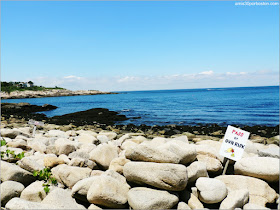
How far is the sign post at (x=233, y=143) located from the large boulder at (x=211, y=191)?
1.14m

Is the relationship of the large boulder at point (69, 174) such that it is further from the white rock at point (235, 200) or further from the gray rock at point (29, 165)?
the white rock at point (235, 200)

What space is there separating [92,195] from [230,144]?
381cm

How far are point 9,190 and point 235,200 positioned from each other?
16.4 ft

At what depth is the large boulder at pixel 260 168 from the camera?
5402 millimetres

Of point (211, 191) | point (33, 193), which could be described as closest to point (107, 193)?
point (33, 193)

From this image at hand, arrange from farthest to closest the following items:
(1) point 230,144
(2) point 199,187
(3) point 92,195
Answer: (1) point 230,144
(2) point 199,187
(3) point 92,195

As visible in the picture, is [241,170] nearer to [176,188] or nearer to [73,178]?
[176,188]

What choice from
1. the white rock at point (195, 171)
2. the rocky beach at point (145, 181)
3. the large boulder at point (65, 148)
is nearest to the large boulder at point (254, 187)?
the rocky beach at point (145, 181)

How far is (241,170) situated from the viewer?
18.7 ft

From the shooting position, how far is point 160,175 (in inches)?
181

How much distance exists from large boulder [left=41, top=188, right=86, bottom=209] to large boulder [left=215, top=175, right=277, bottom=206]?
12.0 ft

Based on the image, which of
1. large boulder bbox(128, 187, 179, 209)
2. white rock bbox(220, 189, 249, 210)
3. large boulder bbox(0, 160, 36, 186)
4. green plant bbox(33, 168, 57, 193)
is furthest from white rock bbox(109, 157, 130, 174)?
white rock bbox(220, 189, 249, 210)

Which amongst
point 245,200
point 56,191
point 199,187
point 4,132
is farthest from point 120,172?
point 4,132

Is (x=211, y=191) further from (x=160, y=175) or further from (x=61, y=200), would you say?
(x=61, y=200)
